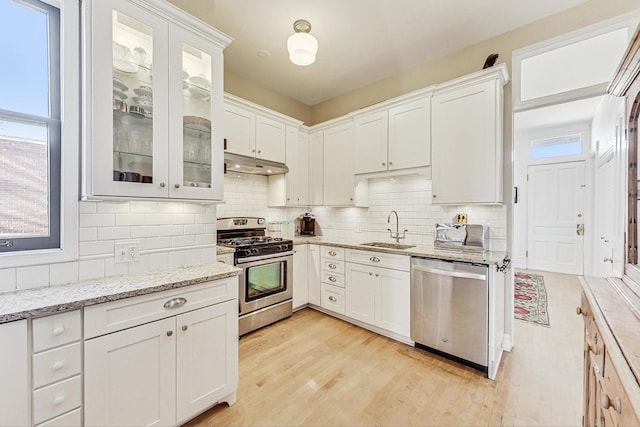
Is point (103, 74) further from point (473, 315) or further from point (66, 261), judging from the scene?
point (473, 315)

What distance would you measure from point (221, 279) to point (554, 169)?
6.82 meters

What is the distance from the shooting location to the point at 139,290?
4.62 feet

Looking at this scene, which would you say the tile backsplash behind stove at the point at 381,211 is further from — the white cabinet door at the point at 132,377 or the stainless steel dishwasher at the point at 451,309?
the white cabinet door at the point at 132,377

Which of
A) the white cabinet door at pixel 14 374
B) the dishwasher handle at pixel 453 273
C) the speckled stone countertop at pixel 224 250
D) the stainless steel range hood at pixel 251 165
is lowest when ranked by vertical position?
the white cabinet door at pixel 14 374

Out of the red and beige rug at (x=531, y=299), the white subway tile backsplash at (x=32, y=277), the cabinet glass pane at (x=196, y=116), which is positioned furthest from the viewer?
the red and beige rug at (x=531, y=299)

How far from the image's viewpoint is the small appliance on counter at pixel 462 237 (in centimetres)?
261

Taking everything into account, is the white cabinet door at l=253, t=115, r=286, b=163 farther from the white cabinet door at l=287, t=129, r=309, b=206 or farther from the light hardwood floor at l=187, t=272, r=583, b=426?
the light hardwood floor at l=187, t=272, r=583, b=426

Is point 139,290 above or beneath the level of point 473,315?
above

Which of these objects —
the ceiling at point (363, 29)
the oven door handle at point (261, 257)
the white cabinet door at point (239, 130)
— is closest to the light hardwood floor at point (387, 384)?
the oven door handle at point (261, 257)

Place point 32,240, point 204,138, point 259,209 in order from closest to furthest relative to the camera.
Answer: point 32,240 → point 204,138 → point 259,209

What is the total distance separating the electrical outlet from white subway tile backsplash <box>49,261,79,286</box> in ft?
0.65

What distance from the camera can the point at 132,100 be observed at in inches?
65.1

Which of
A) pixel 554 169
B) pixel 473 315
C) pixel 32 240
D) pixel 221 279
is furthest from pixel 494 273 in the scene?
pixel 554 169

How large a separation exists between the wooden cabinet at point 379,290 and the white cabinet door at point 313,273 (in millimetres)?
472
